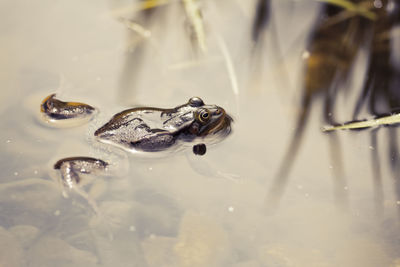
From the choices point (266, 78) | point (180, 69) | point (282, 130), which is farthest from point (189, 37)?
point (282, 130)

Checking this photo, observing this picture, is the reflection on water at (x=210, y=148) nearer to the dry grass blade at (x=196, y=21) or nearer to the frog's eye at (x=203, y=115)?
the dry grass blade at (x=196, y=21)

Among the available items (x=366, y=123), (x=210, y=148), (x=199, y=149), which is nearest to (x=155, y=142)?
(x=199, y=149)

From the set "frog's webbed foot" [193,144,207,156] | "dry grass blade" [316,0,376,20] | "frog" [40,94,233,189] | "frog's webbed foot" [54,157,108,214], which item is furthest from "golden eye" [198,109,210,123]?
"dry grass blade" [316,0,376,20]

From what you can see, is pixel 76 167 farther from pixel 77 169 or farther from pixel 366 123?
pixel 366 123

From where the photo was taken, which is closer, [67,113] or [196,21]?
[67,113]

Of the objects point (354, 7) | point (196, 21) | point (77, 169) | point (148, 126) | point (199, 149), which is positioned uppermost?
point (354, 7)

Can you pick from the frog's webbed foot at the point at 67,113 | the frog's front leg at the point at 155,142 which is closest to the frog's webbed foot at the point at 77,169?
the frog's front leg at the point at 155,142

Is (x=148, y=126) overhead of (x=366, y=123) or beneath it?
beneath
